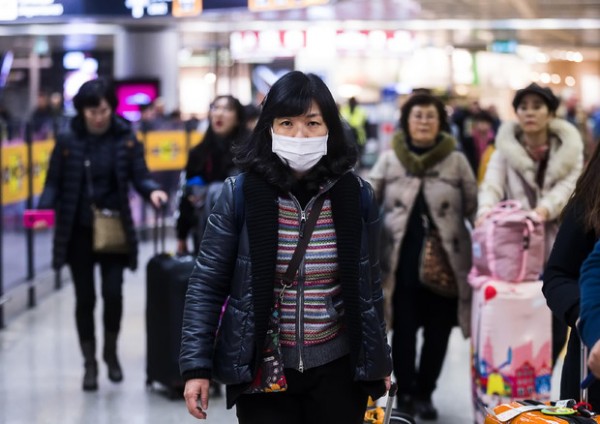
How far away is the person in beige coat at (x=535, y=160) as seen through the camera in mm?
5844

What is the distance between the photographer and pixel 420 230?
19.8 feet

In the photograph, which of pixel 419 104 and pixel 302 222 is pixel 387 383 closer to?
pixel 302 222

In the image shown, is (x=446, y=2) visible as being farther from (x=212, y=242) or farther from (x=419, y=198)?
(x=212, y=242)

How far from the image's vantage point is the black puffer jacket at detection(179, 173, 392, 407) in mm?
3350

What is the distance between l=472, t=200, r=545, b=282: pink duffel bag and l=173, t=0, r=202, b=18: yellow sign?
20.9ft

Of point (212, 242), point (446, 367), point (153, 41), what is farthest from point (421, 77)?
point (212, 242)

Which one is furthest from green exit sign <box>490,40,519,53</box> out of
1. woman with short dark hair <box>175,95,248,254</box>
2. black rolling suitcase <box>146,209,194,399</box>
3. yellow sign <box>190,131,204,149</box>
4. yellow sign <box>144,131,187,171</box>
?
black rolling suitcase <box>146,209,194,399</box>

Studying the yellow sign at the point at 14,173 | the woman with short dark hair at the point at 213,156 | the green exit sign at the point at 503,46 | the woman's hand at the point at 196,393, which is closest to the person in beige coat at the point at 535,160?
the woman with short dark hair at the point at 213,156

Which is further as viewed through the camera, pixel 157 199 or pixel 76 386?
pixel 76 386

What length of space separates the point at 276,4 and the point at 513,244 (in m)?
6.82

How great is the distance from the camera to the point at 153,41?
66.7ft

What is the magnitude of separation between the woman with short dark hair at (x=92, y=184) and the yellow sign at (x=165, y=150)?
298 inches

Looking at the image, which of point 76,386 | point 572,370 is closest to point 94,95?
point 76,386

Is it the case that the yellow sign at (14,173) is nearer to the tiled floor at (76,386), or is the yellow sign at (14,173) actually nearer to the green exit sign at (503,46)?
the tiled floor at (76,386)
